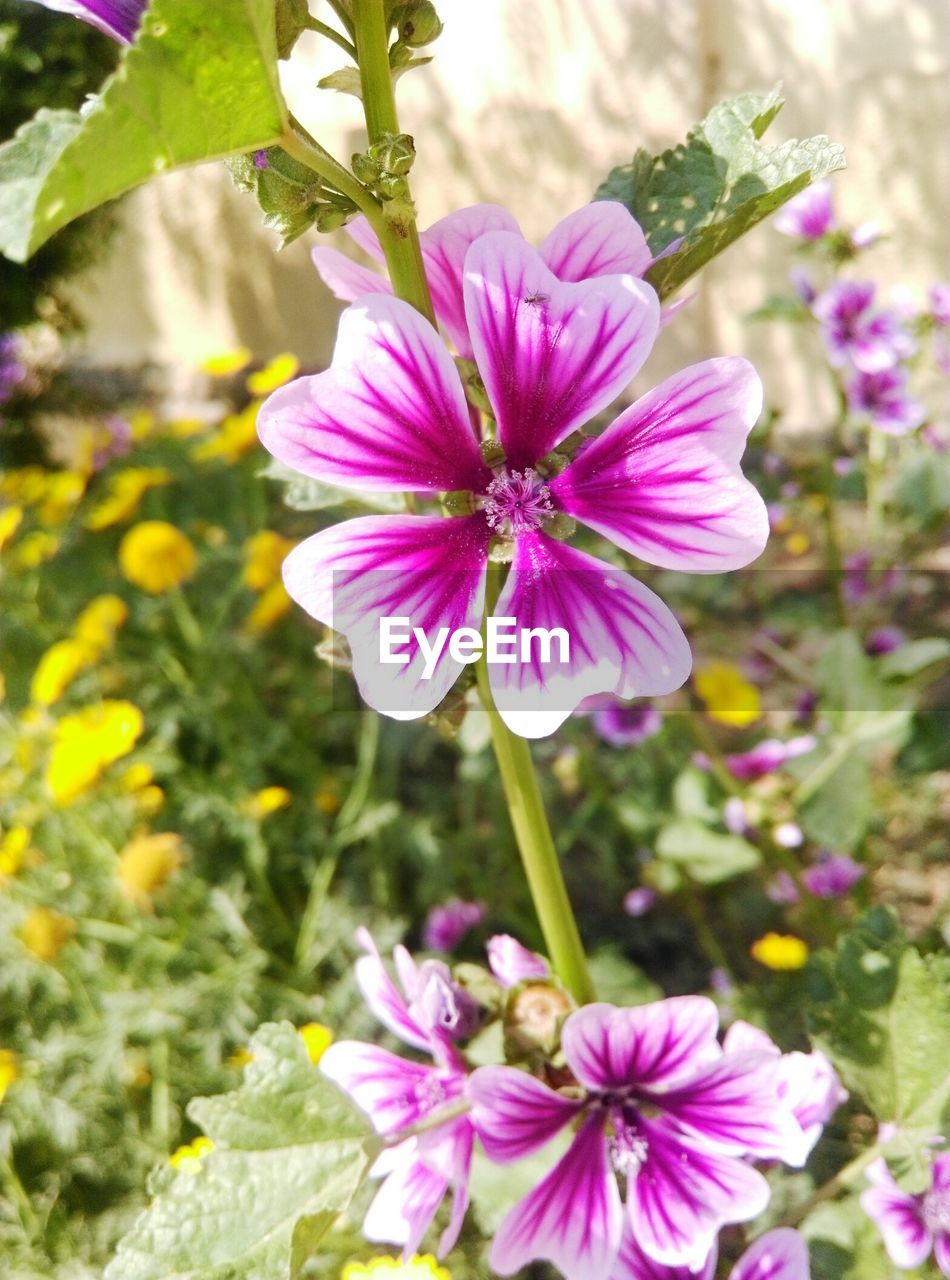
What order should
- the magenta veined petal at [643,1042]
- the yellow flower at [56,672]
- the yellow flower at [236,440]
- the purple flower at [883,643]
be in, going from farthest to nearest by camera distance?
the yellow flower at [236,440]
the purple flower at [883,643]
the yellow flower at [56,672]
the magenta veined petal at [643,1042]

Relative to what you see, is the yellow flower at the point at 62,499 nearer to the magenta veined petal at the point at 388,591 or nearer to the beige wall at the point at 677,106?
→ the beige wall at the point at 677,106

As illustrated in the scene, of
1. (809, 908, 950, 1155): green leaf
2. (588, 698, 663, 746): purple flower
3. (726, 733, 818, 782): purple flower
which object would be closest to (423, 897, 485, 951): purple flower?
(588, 698, 663, 746): purple flower

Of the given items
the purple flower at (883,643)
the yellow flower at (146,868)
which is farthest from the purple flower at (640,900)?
the yellow flower at (146,868)

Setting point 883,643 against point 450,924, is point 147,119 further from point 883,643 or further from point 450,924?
point 883,643

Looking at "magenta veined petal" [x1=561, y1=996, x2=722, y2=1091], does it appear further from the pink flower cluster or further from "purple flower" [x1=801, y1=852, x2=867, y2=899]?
"purple flower" [x1=801, y1=852, x2=867, y2=899]

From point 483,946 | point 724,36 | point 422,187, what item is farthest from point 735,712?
point 422,187

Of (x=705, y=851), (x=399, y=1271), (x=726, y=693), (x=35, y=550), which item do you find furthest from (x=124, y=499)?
(x=399, y=1271)
